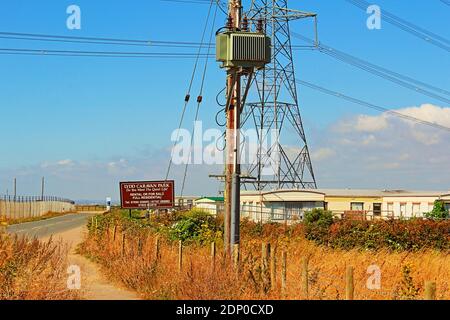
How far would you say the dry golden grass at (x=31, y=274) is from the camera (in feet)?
40.9

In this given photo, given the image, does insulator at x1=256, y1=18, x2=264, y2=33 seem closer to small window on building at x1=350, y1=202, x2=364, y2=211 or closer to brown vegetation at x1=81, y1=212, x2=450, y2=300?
brown vegetation at x1=81, y1=212, x2=450, y2=300

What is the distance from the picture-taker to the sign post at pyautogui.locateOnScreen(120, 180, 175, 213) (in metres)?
39.9

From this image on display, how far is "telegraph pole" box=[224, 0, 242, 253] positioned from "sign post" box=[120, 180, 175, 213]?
2420 centimetres

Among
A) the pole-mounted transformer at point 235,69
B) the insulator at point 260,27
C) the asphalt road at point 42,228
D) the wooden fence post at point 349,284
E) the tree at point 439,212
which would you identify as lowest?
the asphalt road at point 42,228

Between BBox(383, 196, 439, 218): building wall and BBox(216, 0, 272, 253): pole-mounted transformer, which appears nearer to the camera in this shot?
BBox(216, 0, 272, 253): pole-mounted transformer

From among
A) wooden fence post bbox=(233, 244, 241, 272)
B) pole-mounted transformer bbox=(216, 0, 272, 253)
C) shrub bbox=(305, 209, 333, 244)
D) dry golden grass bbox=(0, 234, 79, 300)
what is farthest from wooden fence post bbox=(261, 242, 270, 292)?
shrub bbox=(305, 209, 333, 244)

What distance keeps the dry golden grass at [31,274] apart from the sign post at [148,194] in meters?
24.9

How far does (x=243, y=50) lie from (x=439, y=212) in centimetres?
3614

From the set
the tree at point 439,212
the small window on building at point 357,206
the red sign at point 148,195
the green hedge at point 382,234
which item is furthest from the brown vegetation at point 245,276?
the small window on building at point 357,206

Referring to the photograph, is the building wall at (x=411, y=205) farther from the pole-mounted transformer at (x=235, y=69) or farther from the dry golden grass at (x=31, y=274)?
the dry golden grass at (x=31, y=274)

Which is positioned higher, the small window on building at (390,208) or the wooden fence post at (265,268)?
the small window on building at (390,208)
